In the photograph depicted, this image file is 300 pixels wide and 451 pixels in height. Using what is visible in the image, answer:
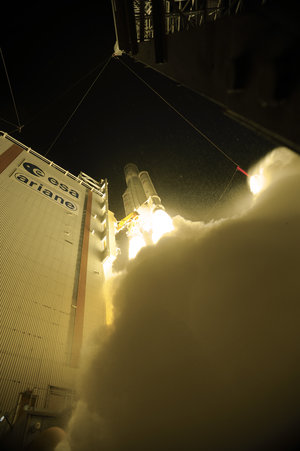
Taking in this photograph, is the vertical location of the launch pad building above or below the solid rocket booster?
below

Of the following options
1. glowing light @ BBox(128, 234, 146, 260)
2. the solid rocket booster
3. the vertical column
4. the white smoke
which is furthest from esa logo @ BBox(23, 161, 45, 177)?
the white smoke

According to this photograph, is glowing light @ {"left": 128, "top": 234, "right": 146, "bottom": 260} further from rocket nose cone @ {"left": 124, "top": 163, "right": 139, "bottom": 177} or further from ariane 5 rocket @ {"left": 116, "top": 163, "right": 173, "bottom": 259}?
rocket nose cone @ {"left": 124, "top": 163, "right": 139, "bottom": 177}

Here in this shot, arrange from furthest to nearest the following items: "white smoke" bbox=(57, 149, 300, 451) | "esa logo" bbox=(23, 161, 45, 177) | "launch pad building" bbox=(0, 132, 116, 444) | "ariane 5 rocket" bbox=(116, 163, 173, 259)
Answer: "ariane 5 rocket" bbox=(116, 163, 173, 259), "esa logo" bbox=(23, 161, 45, 177), "launch pad building" bbox=(0, 132, 116, 444), "white smoke" bbox=(57, 149, 300, 451)

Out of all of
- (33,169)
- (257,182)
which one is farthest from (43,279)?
(257,182)

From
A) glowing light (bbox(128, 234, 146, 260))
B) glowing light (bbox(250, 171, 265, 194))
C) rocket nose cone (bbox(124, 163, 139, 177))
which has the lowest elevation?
glowing light (bbox(250, 171, 265, 194))

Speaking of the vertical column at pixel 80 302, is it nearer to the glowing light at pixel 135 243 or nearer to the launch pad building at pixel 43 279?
the launch pad building at pixel 43 279

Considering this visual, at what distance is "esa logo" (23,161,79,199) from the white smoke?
8905 millimetres

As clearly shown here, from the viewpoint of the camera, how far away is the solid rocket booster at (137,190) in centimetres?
2007

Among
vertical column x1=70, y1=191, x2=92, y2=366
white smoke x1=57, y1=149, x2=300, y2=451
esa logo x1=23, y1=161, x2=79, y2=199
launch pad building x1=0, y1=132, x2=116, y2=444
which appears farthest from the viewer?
esa logo x1=23, y1=161, x2=79, y2=199

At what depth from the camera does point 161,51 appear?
394 cm

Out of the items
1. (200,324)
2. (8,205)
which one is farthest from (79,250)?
(200,324)

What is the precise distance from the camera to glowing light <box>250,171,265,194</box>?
11575 millimetres

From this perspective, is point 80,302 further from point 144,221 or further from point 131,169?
point 131,169

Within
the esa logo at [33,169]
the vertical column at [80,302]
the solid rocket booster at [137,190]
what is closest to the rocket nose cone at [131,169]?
the solid rocket booster at [137,190]
